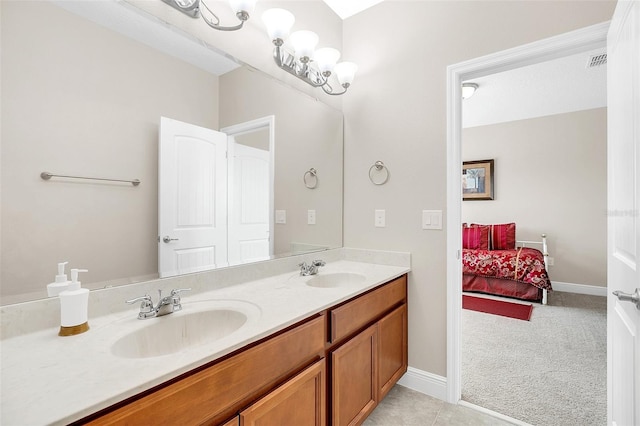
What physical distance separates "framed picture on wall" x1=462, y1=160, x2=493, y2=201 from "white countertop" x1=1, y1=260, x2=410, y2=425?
14.8 ft

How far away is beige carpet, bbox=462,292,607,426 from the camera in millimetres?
1755

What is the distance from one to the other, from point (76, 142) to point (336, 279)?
143 cm

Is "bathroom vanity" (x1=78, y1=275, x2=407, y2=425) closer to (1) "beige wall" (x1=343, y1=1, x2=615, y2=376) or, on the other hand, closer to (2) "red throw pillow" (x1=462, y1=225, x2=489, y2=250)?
(1) "beige wall" (x1=343, y1=1, x2=615, y2=376)

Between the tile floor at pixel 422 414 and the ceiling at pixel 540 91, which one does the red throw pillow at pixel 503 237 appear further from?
the tile floor at pixel 422 414

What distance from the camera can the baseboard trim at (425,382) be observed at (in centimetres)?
185

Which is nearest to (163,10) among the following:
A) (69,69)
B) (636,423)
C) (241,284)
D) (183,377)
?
(69,69)

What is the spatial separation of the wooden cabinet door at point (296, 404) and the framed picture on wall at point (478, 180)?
462cm

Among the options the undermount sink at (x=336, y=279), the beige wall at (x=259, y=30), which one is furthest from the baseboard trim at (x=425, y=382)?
the beige wall at (x=259, y=30)

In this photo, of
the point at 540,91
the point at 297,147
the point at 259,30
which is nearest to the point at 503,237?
the point at 540,91

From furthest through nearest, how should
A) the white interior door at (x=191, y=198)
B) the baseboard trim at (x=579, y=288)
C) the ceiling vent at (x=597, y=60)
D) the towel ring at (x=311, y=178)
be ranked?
the baseboard trim at (x=579, y=288), the ceiling vent at (x=597, y=60), the towel ring at (x=311, y=178), the white interior door at (x=191, y=198)

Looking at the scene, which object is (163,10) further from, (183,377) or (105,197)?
(183,377)

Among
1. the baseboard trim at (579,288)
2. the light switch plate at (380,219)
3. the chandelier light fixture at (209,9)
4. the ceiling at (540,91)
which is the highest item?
the ceiling at (540,91)

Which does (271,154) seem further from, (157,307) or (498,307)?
(498,307)

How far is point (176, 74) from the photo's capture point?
131 centimetres
